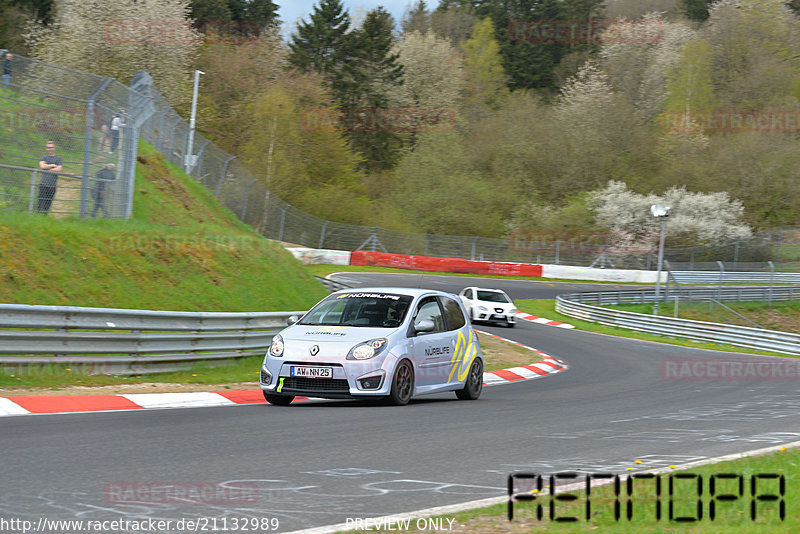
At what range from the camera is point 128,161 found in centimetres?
1772

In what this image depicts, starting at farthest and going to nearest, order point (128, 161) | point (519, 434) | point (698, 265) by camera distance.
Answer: point (698, 265) < point (128, 161) < point (519, 434)

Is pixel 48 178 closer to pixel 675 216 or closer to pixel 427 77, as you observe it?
pixel 675 216

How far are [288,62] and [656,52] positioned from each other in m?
31.9

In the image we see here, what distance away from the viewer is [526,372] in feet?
63.0

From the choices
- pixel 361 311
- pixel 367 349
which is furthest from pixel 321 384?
pixel 361 311

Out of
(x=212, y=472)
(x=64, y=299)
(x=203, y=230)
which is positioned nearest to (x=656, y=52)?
(x=203, y=230)

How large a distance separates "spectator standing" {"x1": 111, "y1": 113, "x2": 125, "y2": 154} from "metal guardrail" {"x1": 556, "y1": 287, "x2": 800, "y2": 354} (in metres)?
21.3

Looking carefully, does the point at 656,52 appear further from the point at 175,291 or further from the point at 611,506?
the point at 611,506

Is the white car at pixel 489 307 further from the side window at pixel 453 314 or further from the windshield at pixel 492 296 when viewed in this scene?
the side window at pixel 453 314

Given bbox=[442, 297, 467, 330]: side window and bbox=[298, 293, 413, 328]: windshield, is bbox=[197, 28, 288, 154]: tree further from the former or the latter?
bbox=[298, 293, 413, 328]: windshield

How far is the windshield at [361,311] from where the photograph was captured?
38.6 feet

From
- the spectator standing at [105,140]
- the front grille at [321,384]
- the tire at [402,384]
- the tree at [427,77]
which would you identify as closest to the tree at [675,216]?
the tree at [427,77]

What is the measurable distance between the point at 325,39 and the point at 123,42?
92.1 ft

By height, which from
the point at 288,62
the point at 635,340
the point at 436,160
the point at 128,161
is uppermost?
the point at 288,62
